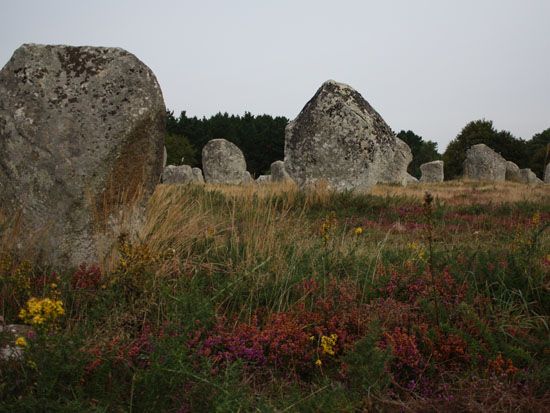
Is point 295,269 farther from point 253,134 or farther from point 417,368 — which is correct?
point 253,134

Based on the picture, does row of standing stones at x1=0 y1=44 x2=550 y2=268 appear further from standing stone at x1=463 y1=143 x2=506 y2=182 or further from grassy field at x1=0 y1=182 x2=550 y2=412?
standing stone at x1=463 y1=143 x2=506 y2=182

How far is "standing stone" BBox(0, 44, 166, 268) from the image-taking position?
15.6 ft

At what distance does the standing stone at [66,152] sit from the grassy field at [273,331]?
0.29m

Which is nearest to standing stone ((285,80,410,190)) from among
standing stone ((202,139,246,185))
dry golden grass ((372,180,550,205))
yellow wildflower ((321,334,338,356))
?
dry golden grass ((372,180,550,205))

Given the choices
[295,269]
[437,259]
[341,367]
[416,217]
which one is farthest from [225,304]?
[416,217]

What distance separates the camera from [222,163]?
28.4 m

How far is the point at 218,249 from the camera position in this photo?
5.21 m

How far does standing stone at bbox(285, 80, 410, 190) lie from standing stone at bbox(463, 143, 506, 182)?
61.4 ft

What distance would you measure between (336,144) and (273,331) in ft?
33.9

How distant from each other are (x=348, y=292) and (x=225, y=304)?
91cm

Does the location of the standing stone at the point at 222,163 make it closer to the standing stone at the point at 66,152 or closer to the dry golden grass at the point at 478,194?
the dry golden grass at the point at 478,194

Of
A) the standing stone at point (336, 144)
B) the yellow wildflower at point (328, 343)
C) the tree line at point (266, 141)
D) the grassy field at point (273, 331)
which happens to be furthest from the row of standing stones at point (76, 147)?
the tree line at point (266, 141)

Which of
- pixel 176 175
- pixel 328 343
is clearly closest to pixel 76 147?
pixel 328 343

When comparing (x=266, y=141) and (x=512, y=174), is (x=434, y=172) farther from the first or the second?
(x=266, y=141)
